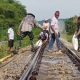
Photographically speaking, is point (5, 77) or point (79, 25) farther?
point (79, 25)

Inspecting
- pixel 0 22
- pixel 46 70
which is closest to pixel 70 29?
pixel 0 22

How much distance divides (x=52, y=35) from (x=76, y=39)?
5.46 feet

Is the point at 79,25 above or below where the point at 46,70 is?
above

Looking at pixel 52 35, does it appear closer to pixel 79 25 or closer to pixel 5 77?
pixel 79 25

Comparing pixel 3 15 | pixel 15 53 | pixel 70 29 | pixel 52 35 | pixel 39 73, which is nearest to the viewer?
pixel 39 73

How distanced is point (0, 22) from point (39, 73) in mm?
56651

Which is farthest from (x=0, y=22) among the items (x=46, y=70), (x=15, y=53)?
(x=46, y=70)

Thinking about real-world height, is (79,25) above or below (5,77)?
above

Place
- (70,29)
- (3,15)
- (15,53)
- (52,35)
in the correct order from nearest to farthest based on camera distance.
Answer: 1. (52,35)
2. (15,53)
3. (70,29)
4. (3,15)

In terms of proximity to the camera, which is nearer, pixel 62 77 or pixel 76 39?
pixel 62 77

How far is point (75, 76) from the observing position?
988 centimetres

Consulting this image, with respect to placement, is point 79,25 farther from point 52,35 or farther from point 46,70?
point 46,70

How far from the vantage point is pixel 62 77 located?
9.71 meters

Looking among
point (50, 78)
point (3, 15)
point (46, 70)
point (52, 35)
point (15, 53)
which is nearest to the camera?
point (50, 78)
